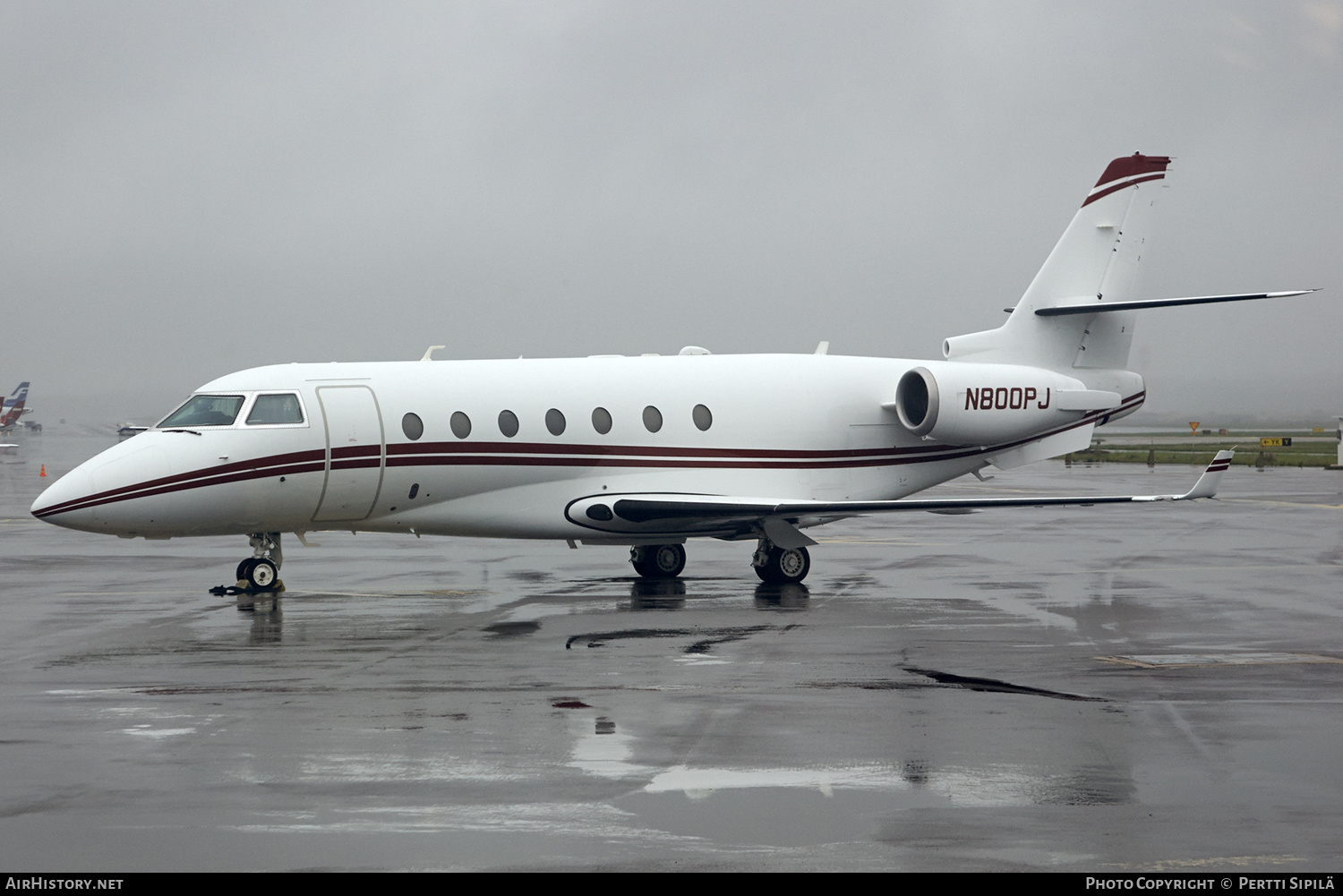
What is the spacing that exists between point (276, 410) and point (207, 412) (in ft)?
2.90

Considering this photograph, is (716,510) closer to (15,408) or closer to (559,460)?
(559,460)

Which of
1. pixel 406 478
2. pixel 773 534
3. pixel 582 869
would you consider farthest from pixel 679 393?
pixel 582 869

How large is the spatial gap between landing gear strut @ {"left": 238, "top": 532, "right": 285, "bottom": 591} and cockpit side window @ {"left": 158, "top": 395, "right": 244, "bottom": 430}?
163cm

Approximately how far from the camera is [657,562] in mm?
20344

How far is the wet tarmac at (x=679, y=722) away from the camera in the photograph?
22.0 ft

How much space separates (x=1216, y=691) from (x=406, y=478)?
35.3 feet

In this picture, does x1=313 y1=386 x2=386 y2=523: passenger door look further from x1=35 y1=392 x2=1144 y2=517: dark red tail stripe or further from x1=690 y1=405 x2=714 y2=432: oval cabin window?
x1=690 y1=405 x2=714 y2=432: oval cabin window

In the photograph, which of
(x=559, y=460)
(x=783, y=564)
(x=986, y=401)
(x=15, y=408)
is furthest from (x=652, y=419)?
(x=15, y=408)

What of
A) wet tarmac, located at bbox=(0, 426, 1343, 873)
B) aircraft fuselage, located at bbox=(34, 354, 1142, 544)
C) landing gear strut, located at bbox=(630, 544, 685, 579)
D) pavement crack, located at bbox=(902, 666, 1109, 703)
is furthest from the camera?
landing gear strut, located at bbox=(630, 544, 685, 579)

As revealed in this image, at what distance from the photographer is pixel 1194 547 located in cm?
2450

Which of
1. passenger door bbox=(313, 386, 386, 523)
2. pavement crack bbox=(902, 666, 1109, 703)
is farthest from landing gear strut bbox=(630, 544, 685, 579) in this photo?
pavement crack bbox=(902, 666, 1109, 703)

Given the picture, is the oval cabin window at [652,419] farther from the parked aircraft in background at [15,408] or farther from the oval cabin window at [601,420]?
the parked aircraft in background at [15,408]

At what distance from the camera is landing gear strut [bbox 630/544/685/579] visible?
800 inches

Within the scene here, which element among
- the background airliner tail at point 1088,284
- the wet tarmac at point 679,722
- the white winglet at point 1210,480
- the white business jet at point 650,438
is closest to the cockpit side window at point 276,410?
the white business jet at point 650,438
